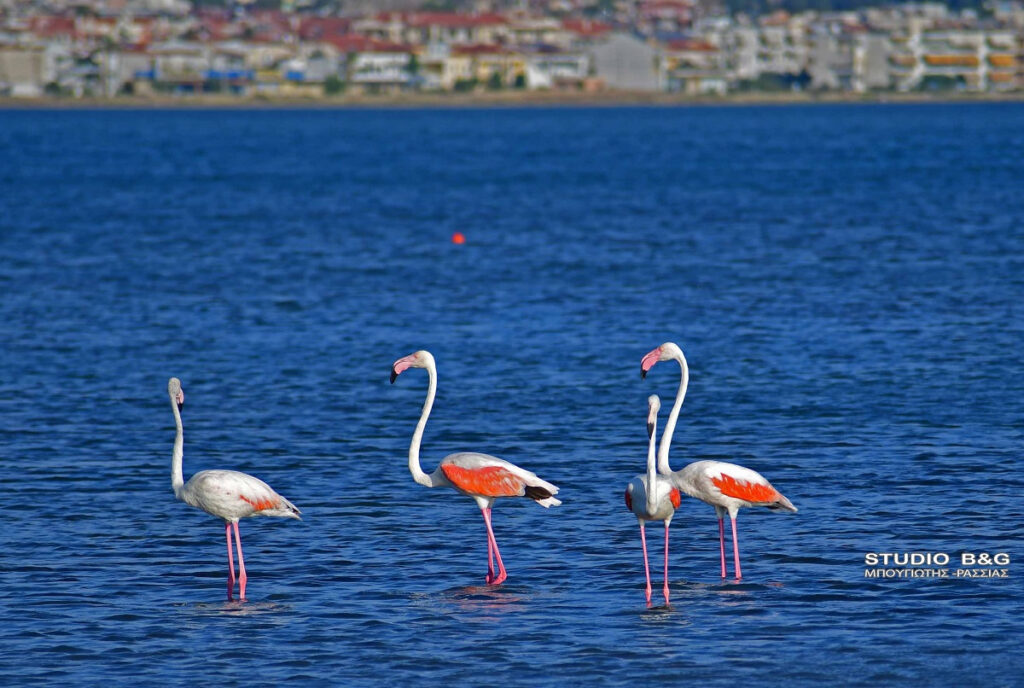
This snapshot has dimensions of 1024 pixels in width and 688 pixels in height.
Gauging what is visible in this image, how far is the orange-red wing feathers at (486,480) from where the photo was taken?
15.1 m

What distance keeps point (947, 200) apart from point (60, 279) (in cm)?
3851

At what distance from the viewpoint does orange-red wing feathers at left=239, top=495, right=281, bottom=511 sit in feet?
48.4

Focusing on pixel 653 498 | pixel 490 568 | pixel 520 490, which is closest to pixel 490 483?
pixel 520 490

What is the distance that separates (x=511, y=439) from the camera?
21703 millimetres

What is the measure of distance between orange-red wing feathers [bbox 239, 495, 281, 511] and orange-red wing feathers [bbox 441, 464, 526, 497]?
1.62 metres

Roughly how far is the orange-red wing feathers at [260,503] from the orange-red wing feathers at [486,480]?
5.31 feet

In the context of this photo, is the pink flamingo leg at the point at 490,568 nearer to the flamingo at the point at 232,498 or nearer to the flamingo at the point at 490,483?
the flamingo at the point at 490,483

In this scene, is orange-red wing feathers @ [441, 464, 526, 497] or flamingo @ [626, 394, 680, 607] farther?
orange-red wing feathers @ [441, 464, 526, 497]

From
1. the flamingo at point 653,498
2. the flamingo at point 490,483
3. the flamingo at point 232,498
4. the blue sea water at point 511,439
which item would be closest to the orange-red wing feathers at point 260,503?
the flamingo at point 232,498

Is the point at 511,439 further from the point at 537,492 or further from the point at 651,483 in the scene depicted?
the point at 651,483

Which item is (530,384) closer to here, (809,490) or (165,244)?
(809,490)

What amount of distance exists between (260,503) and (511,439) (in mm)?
7277

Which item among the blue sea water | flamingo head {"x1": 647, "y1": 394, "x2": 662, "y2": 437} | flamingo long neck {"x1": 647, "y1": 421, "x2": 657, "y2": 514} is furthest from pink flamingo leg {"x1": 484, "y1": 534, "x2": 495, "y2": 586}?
flamingo head {"x1": 647, "y1": 394, "x2": 662, "y2": 437}

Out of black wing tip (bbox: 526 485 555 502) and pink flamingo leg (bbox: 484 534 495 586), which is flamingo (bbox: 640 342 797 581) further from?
pink flamingo leg (bbox: 484 534 495 586)
